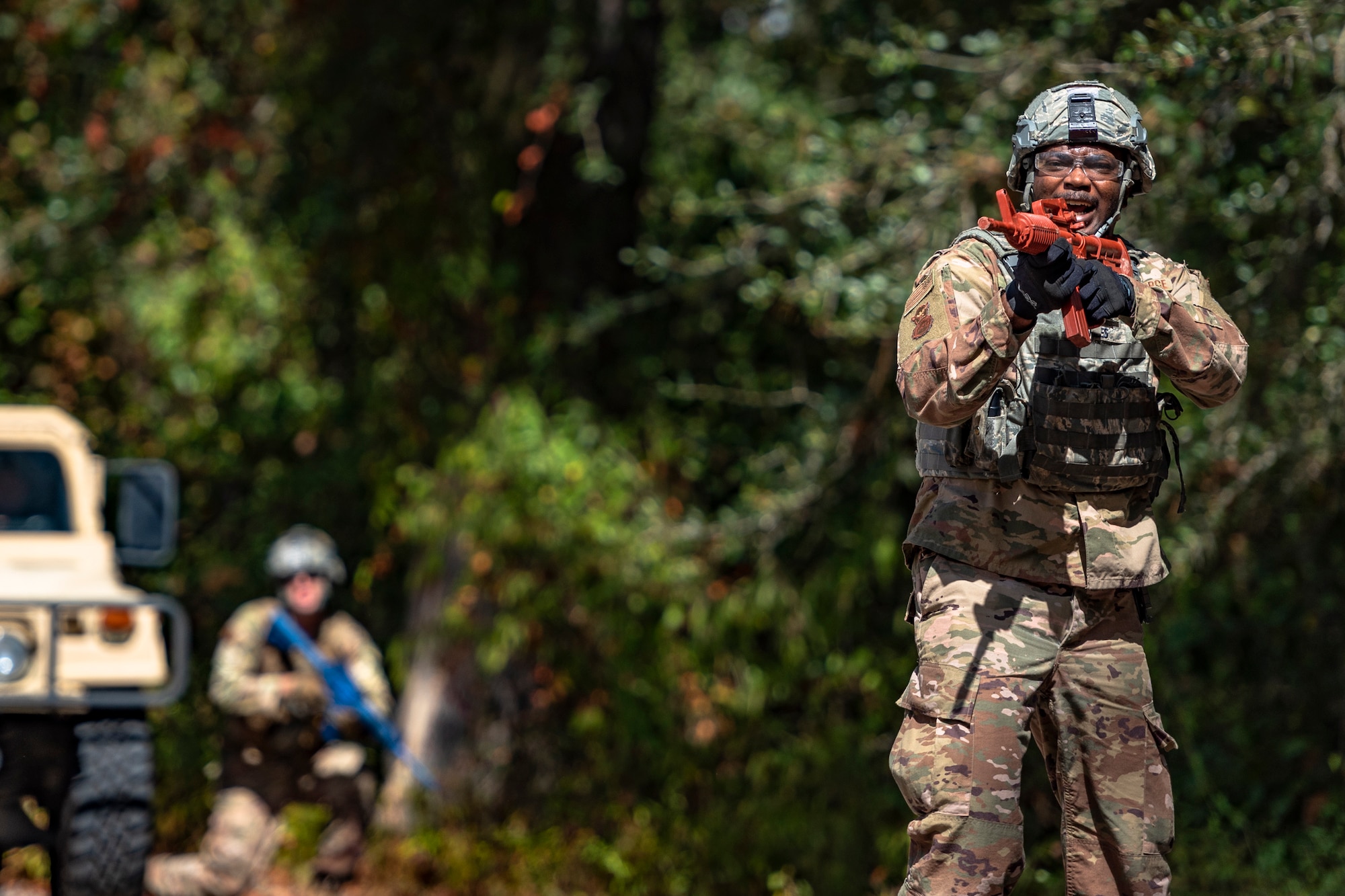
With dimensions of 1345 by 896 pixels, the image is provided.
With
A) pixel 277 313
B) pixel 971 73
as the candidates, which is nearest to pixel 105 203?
pixel 277 313

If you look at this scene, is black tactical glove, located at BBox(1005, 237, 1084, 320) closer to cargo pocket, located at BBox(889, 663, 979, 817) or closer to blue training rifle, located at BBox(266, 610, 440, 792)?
cargo pocket, located at BBox(889, 663, 979, 817)

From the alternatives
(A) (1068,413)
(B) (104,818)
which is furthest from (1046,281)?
(B) (104,818)

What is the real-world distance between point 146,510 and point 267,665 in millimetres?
1527

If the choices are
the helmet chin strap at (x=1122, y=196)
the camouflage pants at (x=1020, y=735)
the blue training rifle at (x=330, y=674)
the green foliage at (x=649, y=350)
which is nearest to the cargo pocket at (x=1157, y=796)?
the camouflage pants at (x=1020, y=735)

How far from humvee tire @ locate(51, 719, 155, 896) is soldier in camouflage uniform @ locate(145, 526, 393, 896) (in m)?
1.19

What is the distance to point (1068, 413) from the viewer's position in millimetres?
3477

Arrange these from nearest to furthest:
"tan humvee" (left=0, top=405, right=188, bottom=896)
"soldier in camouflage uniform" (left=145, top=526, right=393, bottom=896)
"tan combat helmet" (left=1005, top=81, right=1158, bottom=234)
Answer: "tan combat helmet" (left=1005, top=81, right=1158, bottom=234)
"tan humvee" (left=0, top=405, right=188, bottom=896)
"soldier in camouflage uniform" (left=145, top=526, right=393, bottom=896)

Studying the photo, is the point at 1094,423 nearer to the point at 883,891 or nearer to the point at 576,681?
the point at 883,891

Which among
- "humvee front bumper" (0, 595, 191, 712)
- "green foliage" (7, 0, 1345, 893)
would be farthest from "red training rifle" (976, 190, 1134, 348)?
"humvee front bumper" (0, 595, 191, 712)

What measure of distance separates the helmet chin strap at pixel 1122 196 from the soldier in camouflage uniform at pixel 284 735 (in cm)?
441

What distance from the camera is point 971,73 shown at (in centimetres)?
622

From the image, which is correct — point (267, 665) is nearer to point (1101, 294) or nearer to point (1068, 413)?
point (1068, 413)

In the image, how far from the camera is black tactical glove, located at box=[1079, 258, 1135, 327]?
3127 millimetres

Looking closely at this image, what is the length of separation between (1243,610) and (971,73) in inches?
90.5
